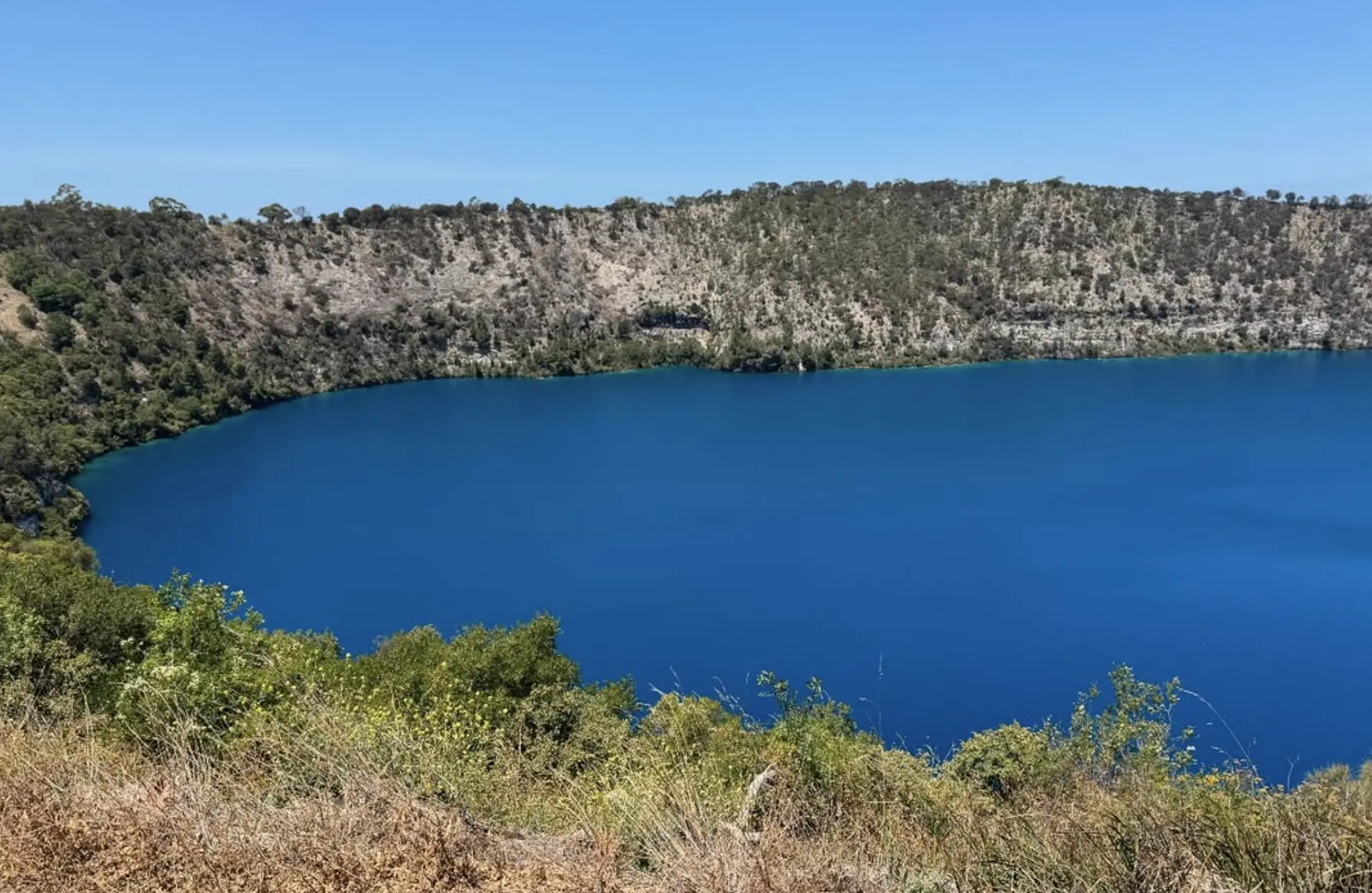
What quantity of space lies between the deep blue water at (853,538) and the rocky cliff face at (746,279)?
15.2m

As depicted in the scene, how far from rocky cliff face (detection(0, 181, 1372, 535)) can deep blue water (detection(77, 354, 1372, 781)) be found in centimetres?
1521

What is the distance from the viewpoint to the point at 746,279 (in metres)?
104

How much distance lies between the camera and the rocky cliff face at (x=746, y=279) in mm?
84875

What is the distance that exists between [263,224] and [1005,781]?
94.5m

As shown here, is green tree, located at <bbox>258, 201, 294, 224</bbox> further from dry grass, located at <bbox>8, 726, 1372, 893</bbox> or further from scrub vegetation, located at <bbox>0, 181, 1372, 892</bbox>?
dry grass, located at <bbox>8, 726, 1372, 893</bbox>

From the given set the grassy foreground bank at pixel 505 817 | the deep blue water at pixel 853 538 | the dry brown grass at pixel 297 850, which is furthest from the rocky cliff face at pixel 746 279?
the dry brown grass at pixel 297 850

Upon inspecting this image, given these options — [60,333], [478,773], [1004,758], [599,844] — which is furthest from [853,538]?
[60,333]

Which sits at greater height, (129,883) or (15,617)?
(129,883)

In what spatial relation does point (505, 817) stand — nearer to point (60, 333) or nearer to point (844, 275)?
point (60, 333)

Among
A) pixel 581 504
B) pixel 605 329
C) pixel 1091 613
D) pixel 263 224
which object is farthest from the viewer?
pixel 605 329

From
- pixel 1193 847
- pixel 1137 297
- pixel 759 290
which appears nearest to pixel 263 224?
pixel 759 290

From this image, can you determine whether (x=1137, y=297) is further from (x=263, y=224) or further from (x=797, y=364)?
(x=263, y=224)

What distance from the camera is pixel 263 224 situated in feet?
303

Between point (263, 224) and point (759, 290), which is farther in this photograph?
point (759, 290)
